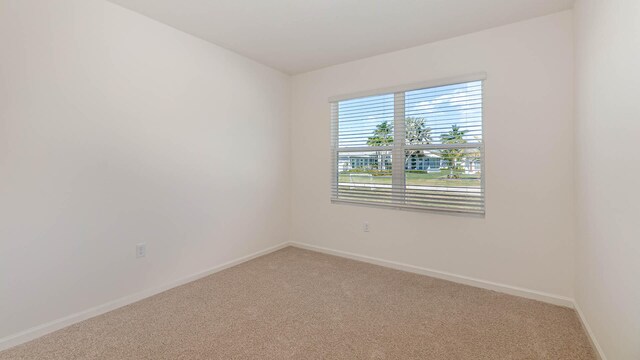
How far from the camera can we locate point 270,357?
172cm

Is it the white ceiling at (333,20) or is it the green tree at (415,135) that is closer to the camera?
the white ceiling at (333,20)

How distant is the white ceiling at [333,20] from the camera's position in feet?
7.41

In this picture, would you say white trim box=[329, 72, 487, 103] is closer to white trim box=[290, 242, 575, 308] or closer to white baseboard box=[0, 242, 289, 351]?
white trim box=[290, 242, 575, 308]

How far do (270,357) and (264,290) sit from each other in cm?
96

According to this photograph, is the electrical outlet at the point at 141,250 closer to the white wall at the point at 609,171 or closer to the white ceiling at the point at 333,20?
the white ceiling at the point at 333,20

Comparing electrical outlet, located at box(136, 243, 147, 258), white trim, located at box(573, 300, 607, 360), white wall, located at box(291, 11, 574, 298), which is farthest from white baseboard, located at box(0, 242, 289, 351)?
white trim, located at box(573, 300, 607, 360)

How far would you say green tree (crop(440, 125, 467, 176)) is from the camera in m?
2.83

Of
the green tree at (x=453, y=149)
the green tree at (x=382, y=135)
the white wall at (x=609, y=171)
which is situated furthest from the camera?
the green tree at (x=382, y=135)

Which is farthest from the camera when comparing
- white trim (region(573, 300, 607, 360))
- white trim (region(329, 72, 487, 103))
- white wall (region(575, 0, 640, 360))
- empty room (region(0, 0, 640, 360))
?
white trim (region(329, 72, 487, 103))

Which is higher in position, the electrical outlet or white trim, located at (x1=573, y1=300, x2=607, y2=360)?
the electrical outlet

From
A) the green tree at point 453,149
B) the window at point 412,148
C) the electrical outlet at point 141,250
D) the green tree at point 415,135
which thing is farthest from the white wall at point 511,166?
the electrical outlet at point 141,250

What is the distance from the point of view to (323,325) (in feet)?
6.79

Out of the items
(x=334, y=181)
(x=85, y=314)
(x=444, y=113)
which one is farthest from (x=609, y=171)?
(x=85, y=314)

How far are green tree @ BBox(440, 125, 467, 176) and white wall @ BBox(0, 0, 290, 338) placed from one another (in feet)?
7.40
